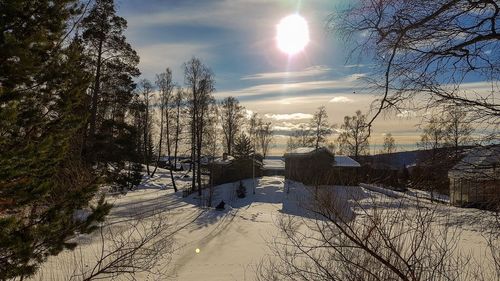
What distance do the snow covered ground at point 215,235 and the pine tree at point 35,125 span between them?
1.73 metres

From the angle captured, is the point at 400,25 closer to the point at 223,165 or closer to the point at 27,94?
the point at 27,94

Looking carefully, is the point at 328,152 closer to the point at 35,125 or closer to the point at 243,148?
the point at 243,148

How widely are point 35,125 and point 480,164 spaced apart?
6165 mm

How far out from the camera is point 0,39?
5.91 meters

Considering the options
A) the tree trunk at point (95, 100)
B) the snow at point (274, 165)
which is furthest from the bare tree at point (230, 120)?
the tree trunk at point (95, 100)

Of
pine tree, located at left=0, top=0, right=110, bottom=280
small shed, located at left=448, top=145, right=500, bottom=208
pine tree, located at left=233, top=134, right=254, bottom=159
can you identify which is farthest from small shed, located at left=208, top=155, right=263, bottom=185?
small shed, located at left=448, top=145, right=500, bottom=208

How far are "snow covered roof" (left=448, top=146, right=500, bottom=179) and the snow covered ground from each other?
585 millimetres

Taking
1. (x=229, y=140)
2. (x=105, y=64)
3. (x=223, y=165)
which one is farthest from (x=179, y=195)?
(x=229, y=140)

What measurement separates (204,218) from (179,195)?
11.9 meters

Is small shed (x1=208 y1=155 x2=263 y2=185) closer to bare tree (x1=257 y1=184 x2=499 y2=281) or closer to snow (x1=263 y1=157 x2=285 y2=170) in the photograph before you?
snow (x1=263 y1=157 x2=285 y2=170)

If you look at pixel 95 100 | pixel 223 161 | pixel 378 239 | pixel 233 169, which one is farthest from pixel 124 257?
pixel 223 161

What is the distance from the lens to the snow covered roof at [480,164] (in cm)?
453

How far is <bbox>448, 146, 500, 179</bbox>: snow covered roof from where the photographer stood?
4531 mm

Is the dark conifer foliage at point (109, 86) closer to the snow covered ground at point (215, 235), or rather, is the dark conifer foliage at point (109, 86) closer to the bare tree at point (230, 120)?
the snow covered ground at point (215, 235)
